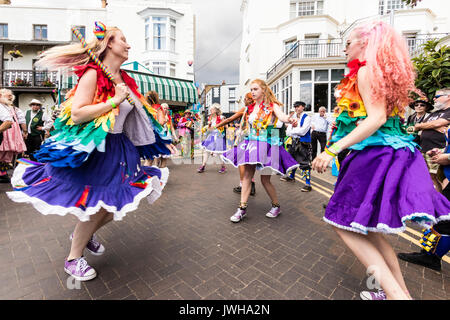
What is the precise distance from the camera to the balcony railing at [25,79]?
1933 cm

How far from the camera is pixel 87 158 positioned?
1865 millimetres

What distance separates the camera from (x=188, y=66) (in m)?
18.7

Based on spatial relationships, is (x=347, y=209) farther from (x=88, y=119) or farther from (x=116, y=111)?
(x=88, y=119)

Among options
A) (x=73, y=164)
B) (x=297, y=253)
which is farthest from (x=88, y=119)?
(x=297, y=253)

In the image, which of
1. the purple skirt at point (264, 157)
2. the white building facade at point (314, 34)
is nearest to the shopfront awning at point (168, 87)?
the white building facade at point (314, 34)

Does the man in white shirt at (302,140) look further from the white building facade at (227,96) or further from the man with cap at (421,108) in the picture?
the white building facade at (227,96)

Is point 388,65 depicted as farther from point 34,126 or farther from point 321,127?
point 34,126

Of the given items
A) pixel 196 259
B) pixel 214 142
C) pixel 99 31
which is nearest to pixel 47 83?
pixel 214 142

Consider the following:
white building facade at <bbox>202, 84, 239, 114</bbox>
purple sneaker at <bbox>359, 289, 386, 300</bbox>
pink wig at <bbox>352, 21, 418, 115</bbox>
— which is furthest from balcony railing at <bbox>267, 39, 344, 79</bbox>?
white building facade at <bbox>202, 84, 239, 114</bbox>

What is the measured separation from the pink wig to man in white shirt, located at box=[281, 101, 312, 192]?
404 cm

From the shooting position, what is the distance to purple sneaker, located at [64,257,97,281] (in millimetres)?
2109

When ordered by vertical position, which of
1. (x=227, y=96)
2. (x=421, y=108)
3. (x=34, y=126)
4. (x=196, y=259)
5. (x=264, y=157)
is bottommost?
(x=196, y=259)

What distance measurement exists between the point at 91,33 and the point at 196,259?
2196cm

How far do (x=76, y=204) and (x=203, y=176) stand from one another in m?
5.38
